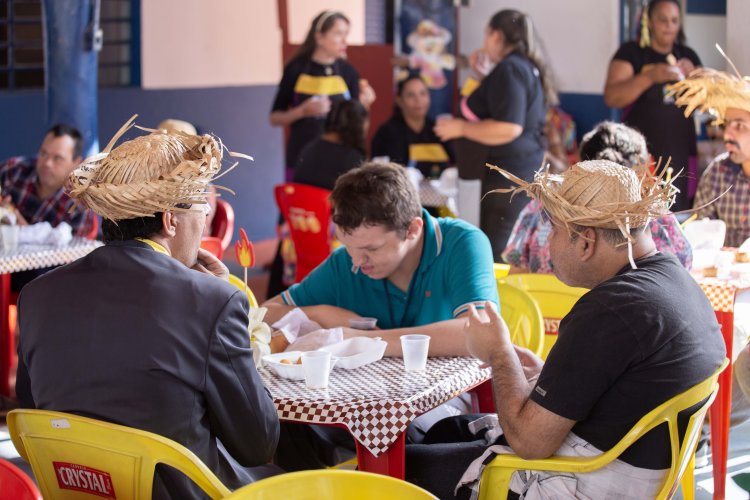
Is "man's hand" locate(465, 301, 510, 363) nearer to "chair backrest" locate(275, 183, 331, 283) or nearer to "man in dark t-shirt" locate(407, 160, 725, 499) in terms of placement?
"man in dark t-shirt" locate(407, 160, 725, 499)

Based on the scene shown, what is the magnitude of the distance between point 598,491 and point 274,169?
7217 millimetres

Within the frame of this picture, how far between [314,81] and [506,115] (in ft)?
6.34

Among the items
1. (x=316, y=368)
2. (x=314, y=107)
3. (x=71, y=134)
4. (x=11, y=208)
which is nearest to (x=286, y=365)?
(x=316, y=368)

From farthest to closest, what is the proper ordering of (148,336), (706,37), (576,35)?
(576,35)
(706,37)
(148,336)

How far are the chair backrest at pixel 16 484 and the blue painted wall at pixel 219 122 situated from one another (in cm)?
572

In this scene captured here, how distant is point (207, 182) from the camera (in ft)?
7.42

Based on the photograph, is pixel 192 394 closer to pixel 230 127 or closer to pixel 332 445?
pixel 332 445

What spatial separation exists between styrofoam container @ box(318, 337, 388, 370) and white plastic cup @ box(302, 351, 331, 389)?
0.16m

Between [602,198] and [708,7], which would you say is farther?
[708,7]

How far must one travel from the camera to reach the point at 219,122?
8617mm

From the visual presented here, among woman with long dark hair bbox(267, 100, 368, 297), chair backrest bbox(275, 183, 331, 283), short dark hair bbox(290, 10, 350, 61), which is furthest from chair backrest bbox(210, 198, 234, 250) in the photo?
short dark hair bbox(290, 10, 350, 61)

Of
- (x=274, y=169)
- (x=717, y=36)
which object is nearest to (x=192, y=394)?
(x=717, y=36)

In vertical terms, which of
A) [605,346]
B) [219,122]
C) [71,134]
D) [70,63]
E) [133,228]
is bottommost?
[605,346]

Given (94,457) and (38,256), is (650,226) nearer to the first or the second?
(94,457)
